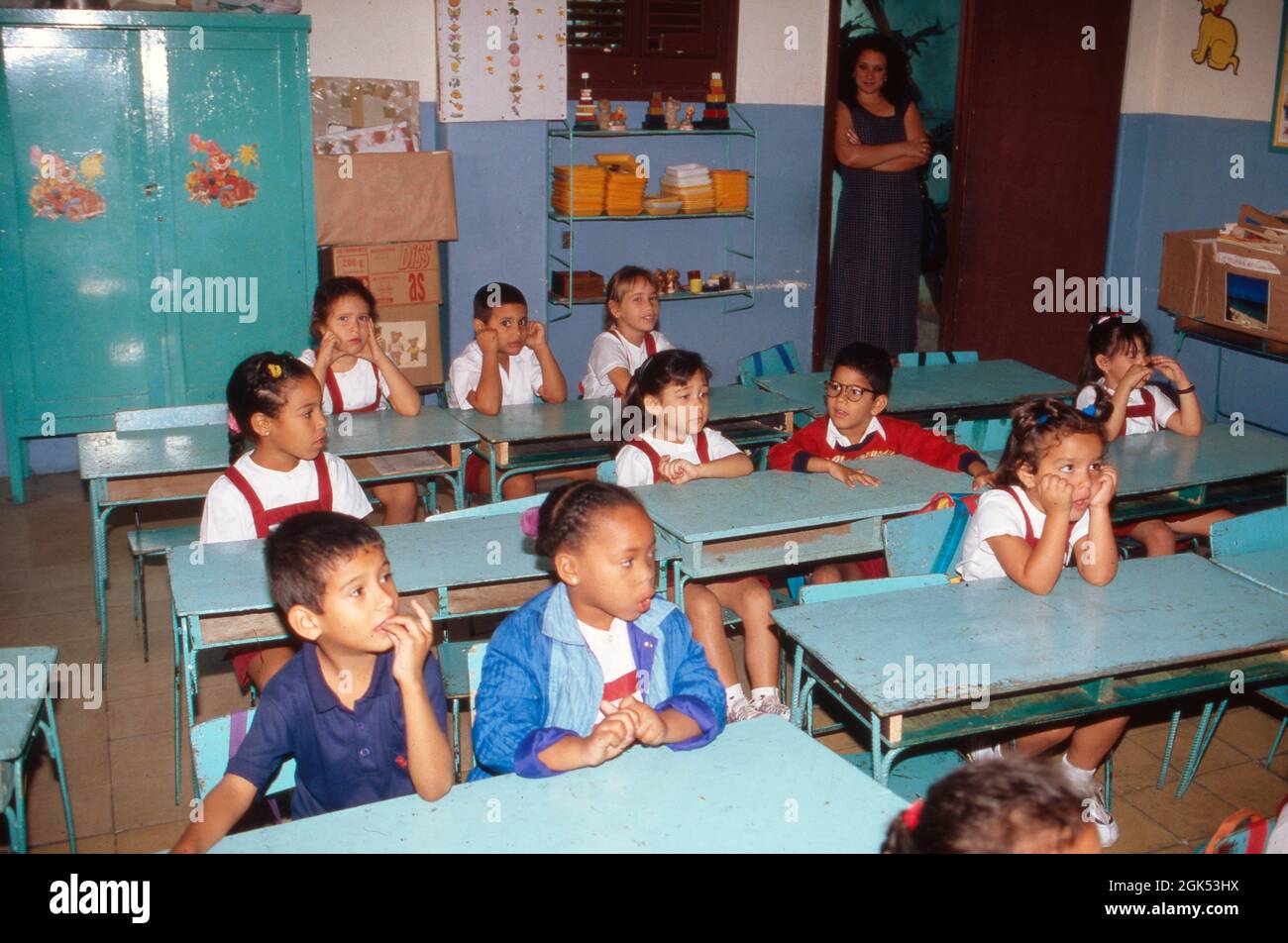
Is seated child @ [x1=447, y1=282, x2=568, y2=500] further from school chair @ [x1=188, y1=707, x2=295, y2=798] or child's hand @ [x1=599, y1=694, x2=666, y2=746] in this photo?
child's hand @ [x1=599, y1=694, x2=666, y2=746]

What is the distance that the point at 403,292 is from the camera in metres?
5.64

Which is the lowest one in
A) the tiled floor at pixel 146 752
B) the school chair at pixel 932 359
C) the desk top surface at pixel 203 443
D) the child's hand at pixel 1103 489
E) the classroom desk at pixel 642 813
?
the tiled floor at pixel 146 752

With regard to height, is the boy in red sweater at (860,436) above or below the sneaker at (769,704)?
above

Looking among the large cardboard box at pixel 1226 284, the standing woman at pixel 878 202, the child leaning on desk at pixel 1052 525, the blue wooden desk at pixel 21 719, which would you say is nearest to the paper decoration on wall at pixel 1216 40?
the large cardboard box at pixel 1226 284

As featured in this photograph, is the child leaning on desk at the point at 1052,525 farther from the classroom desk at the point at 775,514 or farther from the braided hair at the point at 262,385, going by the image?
the braided hair at the point at 262,385

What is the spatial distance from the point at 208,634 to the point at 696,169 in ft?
13.5

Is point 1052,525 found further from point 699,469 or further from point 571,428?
point 571,428

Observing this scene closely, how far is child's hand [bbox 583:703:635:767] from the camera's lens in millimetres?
1904

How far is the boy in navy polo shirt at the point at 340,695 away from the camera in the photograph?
6.39ft

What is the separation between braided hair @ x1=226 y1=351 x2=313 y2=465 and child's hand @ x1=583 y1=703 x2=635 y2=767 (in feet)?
5.05

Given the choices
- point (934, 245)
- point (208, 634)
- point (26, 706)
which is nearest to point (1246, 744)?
point (208, 634)

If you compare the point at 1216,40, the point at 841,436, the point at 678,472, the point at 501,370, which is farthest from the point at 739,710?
the point at 1216,40

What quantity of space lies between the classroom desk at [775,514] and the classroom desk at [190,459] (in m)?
0.89
